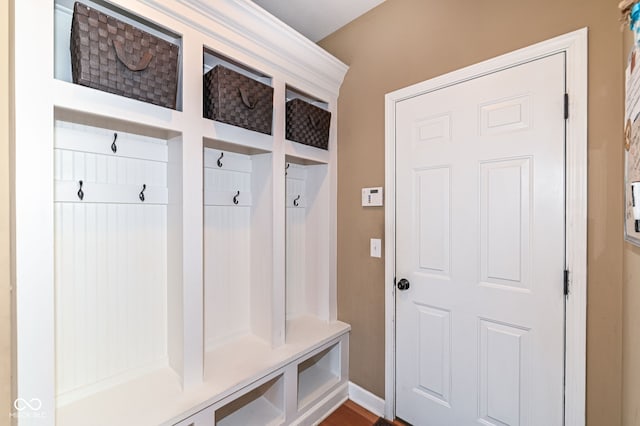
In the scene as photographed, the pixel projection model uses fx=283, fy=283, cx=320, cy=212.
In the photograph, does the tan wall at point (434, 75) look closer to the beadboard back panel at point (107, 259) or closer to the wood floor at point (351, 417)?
the wood floor at point (351, 417)

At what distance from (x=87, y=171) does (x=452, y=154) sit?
1863 millimetres

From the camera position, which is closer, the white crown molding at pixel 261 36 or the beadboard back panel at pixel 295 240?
the white crown molding at pixel 261 36

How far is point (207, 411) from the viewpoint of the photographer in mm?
1291

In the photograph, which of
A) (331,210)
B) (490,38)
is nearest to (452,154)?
(490,38)

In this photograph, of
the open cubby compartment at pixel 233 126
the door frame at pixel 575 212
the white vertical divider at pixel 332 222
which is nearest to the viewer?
the door frame at pixel 575 212

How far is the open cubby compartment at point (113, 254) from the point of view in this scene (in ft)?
4.15

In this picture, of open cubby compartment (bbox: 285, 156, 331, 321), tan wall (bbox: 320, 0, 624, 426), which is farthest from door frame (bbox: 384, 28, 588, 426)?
open cubby compartment (bbox: 285, 156, 331, 321)

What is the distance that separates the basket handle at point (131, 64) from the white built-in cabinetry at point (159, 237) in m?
0.14

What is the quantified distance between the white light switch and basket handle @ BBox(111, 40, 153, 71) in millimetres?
1568

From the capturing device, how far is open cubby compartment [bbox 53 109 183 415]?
4.15ft

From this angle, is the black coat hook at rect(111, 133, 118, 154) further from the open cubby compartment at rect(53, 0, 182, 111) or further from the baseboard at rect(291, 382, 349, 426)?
the baseboard at rect(291, 382, 349, 426)

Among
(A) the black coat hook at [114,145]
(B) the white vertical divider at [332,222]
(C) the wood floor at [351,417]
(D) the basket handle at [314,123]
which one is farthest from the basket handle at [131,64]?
(C) the wood floor at [351,417]

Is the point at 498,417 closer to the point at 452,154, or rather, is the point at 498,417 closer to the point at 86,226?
the point at 452,154

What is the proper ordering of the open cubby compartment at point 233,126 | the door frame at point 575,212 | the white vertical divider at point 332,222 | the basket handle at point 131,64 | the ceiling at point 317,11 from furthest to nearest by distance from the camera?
the white vertical divider at point 332,222
the ceiling at point 317,11
the open cubby compartment at point 233,126
the door frame at point 575,212
the basket handle at point 131,64
